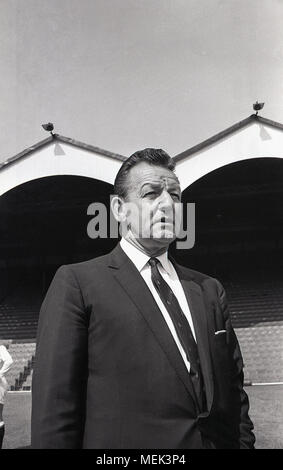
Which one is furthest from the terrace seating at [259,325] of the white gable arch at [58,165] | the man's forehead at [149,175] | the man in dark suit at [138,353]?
the man's forehead at [149,175]

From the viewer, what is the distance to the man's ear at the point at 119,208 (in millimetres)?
1982

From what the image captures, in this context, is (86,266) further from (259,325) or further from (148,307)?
(259,325)

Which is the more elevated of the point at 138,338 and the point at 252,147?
the point at 252,147

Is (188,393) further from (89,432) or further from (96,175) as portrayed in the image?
(96,175)

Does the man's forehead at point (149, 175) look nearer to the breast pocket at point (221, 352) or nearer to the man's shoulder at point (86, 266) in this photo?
the man's shoulder at point (86, 266)

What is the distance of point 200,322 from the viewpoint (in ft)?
6.13

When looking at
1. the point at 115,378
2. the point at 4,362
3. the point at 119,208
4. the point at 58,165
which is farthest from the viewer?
the point at 58,165

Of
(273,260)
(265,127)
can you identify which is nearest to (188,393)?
(265,127)

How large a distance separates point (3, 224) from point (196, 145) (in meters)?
9.79

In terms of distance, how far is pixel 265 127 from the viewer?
12648mm

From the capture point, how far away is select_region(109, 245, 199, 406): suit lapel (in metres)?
1.66

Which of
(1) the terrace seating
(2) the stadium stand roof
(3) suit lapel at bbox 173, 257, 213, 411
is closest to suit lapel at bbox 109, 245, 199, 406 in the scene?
(3) suit lapel at bbox 173, 257, 213, 411

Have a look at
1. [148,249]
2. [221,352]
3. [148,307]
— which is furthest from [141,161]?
[221,352]

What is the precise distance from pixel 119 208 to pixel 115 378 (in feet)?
2.56
